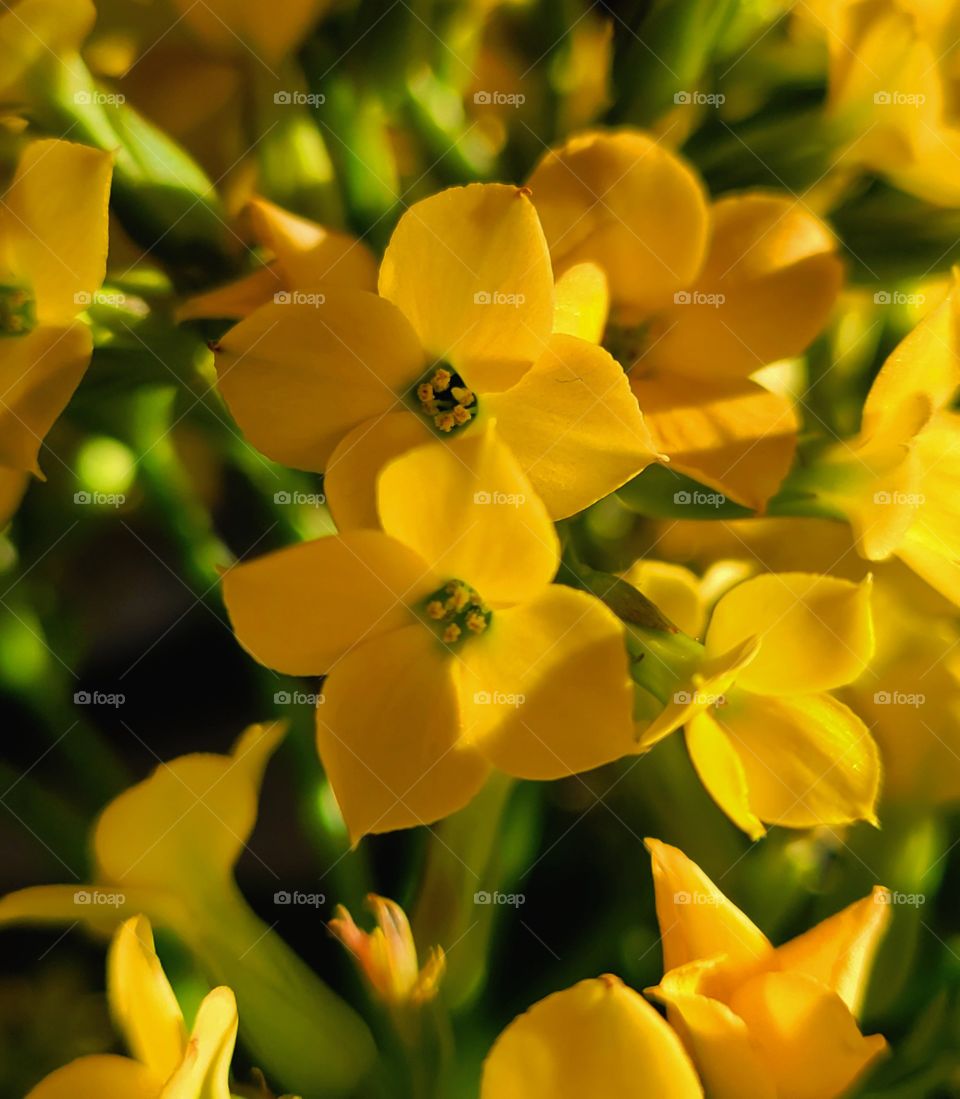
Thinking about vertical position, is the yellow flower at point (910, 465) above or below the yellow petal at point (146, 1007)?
above

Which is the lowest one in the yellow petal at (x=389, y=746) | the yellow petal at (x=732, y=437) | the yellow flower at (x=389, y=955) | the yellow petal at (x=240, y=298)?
the yellow flower at (x=389, y=955)

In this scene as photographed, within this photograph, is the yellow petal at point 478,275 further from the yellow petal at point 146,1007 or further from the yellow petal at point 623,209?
the yellow petal at point 146,1007

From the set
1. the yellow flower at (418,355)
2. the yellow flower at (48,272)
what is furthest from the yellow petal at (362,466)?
the yellow flower at (48,272)

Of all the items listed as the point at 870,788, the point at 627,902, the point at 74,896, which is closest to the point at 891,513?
the point at 870,788

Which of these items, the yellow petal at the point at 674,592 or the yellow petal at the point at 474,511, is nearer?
the yellow petal at the point at 474,511

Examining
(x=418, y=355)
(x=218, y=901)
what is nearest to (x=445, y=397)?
(x=418, y=355)

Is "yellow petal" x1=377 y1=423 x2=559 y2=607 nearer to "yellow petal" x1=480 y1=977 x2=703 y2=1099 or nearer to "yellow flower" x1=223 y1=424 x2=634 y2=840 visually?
"yellow flower" x1=223 y1=424 x2=634 y2=840

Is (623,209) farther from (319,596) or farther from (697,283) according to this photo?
(319,596)

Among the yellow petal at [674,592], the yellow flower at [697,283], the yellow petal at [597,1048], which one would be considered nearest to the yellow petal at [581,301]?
the yellow flower at [697,283]
